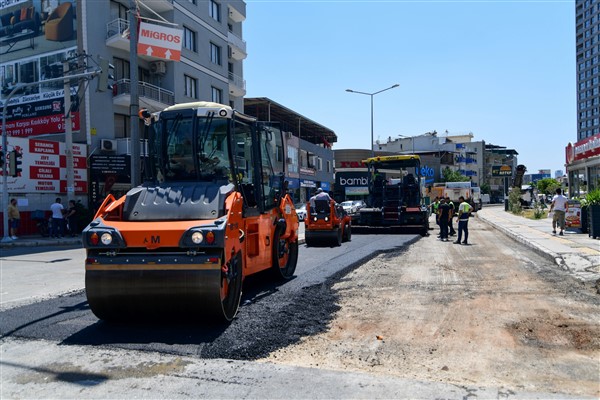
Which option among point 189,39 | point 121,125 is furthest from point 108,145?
point 189,39

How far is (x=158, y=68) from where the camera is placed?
29.4 metres

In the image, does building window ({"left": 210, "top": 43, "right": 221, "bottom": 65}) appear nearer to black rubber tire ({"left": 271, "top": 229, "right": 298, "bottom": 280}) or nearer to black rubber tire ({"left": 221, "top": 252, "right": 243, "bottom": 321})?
black rubber tire ({"left": 271, "top": 229, "right": 298, "bottom": 280})

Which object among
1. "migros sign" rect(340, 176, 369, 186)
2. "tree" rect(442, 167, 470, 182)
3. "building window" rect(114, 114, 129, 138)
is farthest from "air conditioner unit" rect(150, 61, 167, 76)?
"tree" rect(442, 167, 470, 182)

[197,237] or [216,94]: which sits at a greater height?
[216,94]

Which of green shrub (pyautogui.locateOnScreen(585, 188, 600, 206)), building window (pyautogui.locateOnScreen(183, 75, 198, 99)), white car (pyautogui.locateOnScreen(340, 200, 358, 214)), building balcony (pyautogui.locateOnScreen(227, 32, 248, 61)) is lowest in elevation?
white car (pyautogui.locateOnScreen(340, 200, 358, 214))

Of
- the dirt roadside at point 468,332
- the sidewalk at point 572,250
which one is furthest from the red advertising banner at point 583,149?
the dirt roadside at point 468,332

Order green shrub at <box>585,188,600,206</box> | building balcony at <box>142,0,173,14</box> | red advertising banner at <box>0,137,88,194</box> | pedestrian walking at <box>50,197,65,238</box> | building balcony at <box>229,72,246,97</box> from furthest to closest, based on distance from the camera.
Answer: building balcony at <box>229,72,246,97</box>, building balcony at <box>142,0,173,14</box>, red advertising banner at <box>0,137,88,194</box>, pedestrian walking at <box>50,197,65,238</box>, green shrub at <box>585,188,600,206</box>

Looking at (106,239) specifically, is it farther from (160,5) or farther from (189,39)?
(189,39)

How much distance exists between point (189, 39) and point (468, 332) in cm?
2955

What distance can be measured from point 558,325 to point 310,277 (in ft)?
16.2

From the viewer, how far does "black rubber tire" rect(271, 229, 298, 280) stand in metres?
9.27

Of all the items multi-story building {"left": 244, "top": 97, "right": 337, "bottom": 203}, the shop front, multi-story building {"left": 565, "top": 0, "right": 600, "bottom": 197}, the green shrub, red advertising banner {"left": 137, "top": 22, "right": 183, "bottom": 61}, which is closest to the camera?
red advertising banner {"left": 137, "top": 22, "right": 183, "bottom": 61}

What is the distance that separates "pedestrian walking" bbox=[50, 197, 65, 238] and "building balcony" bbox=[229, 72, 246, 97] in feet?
62.2

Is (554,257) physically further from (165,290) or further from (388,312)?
(165,290)
